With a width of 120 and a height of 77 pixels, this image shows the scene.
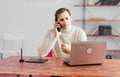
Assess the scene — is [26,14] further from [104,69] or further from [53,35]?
[104,69]

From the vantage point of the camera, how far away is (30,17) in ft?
16.2

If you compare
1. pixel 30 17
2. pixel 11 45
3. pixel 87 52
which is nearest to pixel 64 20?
pixel 87 52

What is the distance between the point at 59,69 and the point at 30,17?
10.7 ft

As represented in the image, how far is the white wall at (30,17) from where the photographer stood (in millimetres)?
4863

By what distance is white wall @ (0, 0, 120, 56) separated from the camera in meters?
4.86

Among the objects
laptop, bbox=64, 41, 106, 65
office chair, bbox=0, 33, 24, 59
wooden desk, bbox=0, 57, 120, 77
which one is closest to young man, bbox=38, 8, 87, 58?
wooden desk, bbox=0, 57, 120, 77

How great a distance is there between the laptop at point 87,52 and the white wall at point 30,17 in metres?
2.92

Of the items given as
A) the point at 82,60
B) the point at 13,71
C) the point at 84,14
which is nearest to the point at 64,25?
the point at 82,60

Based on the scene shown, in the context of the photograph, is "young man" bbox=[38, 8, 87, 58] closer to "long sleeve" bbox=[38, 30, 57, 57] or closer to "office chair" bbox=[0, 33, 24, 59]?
"long sleeve" bbox=[38, 30, 57, 57]

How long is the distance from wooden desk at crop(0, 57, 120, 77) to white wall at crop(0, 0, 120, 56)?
113 inches

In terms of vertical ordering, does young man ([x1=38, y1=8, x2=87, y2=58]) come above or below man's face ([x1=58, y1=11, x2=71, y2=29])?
below

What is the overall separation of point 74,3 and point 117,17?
3.19ft

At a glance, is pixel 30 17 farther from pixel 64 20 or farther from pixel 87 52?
pixel 87 52

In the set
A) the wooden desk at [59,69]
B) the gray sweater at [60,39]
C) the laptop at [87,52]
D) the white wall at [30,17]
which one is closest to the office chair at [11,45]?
the white wall at [30,17]
